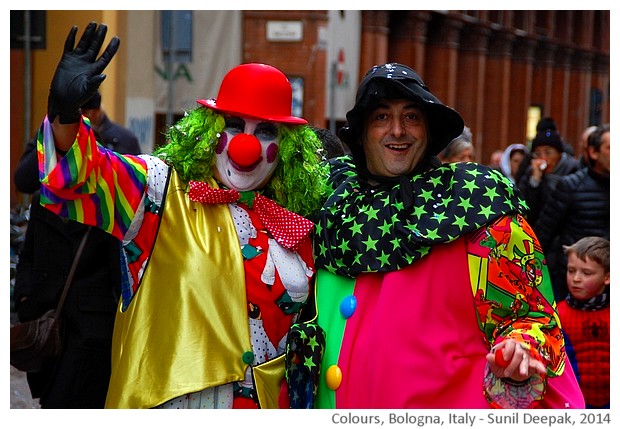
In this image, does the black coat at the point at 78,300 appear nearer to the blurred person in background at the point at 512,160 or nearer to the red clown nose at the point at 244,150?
the red clown nose at the point at 244,150

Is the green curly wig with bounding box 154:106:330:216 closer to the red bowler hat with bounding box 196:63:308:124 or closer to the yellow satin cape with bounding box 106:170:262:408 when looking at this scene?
the red bowler hat with bounding box 196:63:308:124

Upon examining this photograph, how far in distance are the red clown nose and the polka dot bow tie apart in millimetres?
99

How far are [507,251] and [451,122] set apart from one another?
0.46 meters

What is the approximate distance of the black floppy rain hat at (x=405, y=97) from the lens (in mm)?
3521

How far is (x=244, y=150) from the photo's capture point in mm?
3521

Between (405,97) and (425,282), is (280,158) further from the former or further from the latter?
(425,282)

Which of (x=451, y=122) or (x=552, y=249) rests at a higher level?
(x=451, y=122)

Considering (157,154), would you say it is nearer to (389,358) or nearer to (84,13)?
(389,358)

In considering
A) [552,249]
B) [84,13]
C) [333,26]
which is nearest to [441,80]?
[333,26]

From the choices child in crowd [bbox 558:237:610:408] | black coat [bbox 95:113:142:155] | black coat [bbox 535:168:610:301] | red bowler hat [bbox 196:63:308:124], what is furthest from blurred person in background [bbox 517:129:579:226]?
red bowler hat [bbox 196:63:308:124]
